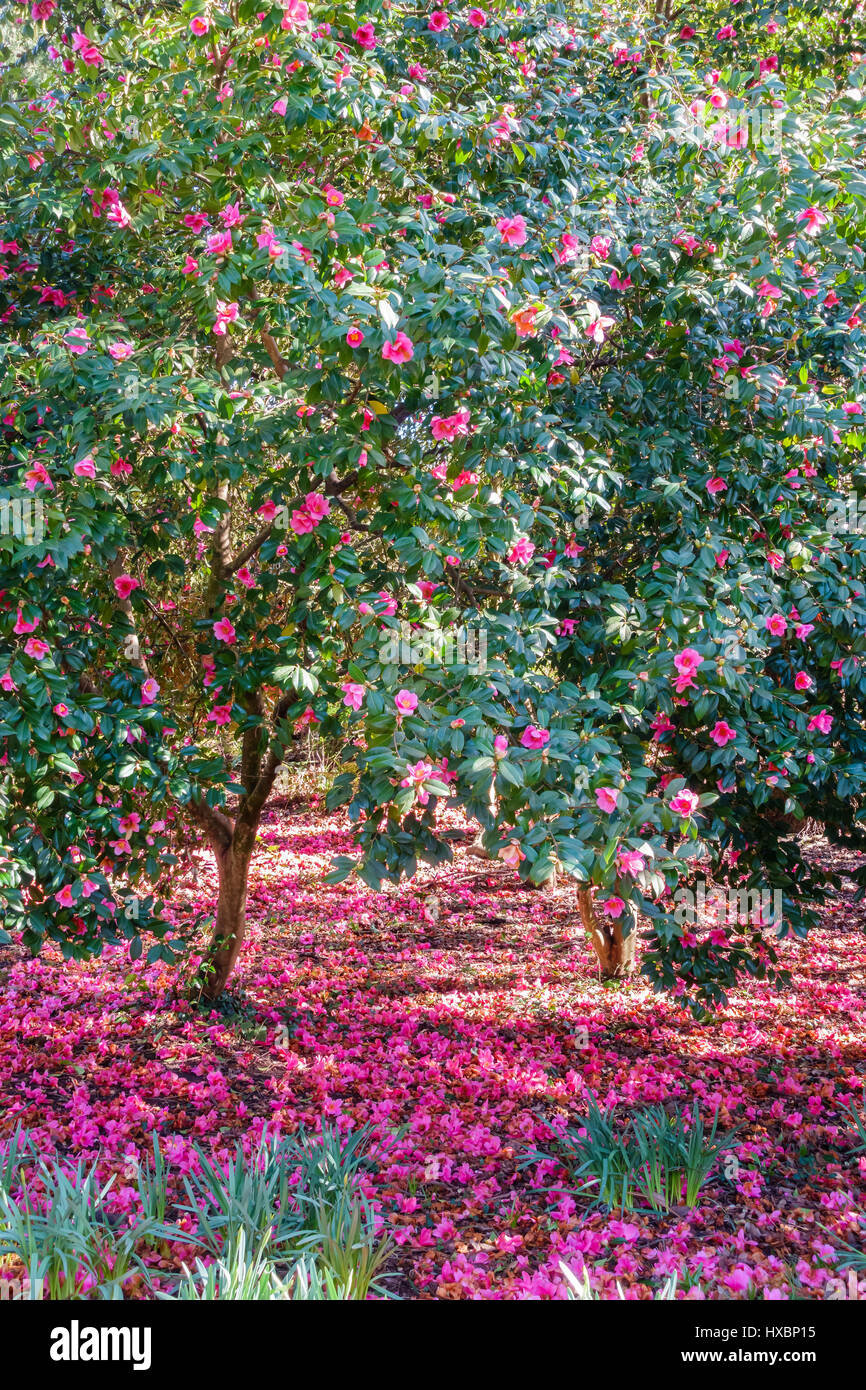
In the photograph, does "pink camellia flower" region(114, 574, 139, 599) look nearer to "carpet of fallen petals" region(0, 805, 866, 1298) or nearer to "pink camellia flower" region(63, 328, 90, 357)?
"pink camellia flower" region(63, 328, 90, 357)

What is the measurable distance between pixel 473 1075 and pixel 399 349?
140 inches

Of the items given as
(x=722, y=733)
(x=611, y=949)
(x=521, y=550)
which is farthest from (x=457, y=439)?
(x=611, y=949)

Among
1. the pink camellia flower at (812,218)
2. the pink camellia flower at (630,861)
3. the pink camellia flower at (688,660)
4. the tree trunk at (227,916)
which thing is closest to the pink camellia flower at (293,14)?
the pink camellia flower at (812,218)

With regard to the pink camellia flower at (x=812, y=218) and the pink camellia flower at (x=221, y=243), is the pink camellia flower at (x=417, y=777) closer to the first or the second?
the pink camellia flower at (x=221, y=243)

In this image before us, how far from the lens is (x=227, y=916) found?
17.2ft

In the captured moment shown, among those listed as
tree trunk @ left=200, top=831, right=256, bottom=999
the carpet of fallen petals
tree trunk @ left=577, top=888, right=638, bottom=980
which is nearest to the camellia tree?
the carpet of fallen petals

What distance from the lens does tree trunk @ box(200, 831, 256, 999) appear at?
16.8 feet

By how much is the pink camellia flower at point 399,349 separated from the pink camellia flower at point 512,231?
0.60 meters

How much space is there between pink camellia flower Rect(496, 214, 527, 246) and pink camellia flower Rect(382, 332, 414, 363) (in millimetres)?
605

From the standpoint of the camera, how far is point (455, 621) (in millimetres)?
2713

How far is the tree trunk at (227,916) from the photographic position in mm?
5117

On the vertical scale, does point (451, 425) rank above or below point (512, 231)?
below

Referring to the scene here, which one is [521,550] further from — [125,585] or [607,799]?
[125,585]

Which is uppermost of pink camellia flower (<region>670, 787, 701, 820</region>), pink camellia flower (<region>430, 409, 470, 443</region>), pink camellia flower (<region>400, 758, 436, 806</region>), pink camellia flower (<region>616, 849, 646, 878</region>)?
pink camellia flower (<region>430, 409, 470, 443</region>)
